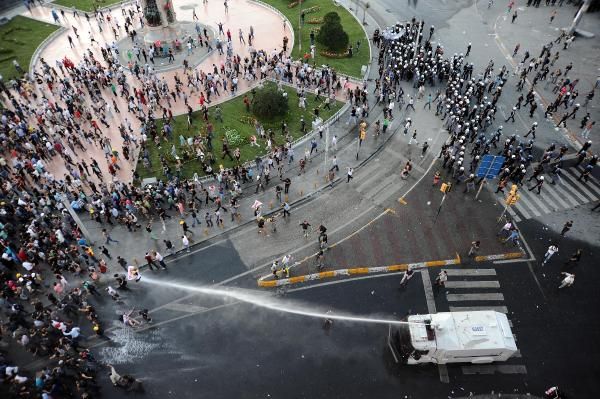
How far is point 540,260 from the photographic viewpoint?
25281 millimetres

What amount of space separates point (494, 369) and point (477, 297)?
13.4 ft

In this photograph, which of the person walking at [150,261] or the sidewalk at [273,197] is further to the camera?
the sidewalk at [273,197]

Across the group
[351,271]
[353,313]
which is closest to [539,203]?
[351,271]

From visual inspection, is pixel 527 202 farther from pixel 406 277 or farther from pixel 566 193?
pixel 406 277

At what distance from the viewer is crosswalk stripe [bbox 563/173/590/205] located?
95.5ft

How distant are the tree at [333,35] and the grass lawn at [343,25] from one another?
1.38m

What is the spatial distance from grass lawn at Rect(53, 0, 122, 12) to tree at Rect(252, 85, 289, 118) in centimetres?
3257

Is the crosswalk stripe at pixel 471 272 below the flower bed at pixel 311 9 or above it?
below

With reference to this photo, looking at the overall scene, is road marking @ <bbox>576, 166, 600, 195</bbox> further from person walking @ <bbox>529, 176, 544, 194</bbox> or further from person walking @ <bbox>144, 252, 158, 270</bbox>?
person walking @ <bbox>144, 252, 158, 270</bbox>

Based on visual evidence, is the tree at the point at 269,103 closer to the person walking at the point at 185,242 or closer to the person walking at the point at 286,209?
the person walking at the point at 286,209

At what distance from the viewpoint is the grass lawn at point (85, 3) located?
53.4 metres

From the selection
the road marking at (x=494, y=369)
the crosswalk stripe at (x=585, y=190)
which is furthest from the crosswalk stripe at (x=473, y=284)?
the crosswalk stripe at (x=585, y=190)

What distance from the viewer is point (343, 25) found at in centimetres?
5022

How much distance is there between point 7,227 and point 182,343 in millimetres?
13857
